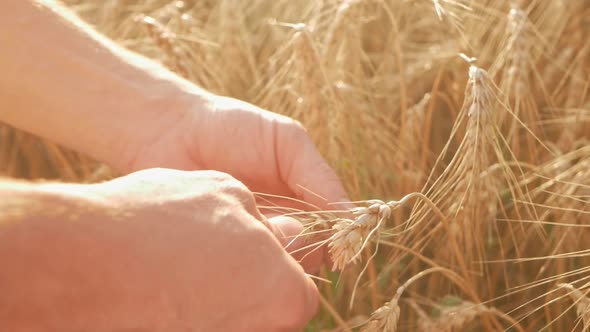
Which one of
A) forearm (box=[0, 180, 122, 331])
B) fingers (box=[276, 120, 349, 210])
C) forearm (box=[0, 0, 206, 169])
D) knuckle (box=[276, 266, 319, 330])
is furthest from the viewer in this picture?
forearm (box=[0, 0, 206, 169])

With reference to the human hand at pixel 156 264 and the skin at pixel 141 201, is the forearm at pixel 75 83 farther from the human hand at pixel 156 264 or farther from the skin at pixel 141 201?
the human hand at pixel 156 264

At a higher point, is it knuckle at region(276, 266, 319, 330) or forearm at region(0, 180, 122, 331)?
forearm at region(0, 180, 122, 331)

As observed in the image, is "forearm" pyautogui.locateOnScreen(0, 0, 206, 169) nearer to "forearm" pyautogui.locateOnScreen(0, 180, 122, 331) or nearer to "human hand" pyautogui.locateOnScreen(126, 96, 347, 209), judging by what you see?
"human hand" pyautogui.locateOnScreen(126, 96, 347, 209)

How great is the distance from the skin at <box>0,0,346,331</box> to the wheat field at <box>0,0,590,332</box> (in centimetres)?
8

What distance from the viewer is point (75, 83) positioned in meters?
1.01

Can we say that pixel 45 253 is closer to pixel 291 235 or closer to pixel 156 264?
pixel 156 264

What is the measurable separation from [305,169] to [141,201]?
0.31 meters

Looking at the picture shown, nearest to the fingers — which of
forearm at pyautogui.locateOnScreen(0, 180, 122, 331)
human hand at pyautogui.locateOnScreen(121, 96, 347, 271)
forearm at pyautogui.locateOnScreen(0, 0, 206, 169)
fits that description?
human hand at pyautogui.locateOnScreen(121, 96, 347, 271)

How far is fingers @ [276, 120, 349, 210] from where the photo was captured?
0.88 meters

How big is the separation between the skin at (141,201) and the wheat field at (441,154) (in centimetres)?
8

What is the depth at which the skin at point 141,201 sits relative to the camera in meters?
0.55

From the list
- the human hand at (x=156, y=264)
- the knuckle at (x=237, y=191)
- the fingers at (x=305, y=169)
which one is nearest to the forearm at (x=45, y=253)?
the human hand at (x=156, y=264)

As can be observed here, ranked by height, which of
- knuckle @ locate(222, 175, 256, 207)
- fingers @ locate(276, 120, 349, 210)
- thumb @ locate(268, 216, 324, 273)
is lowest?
thumb @ locate(268, 216, 324, 273)

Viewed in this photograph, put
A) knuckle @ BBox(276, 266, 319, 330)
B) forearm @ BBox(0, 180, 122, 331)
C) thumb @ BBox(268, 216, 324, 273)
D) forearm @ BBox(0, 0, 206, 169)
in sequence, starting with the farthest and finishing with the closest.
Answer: forearm @ BBox(0, 0, 206, 169) < thumb @ BBox(268, 216, 324, 273) < knuckle @ BBox(276, 266, 319, 330) < forearm @ BBox(0, 180, 122, 331)
